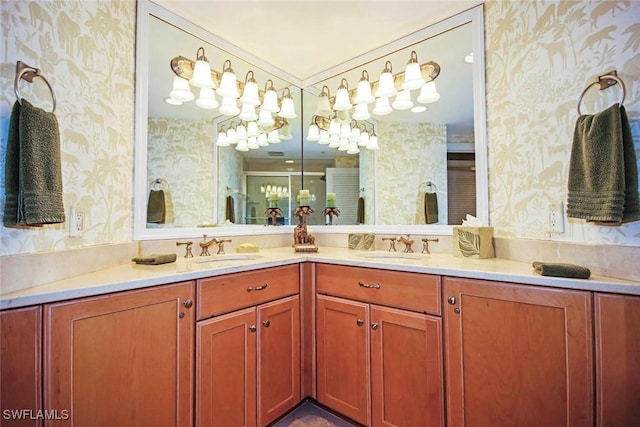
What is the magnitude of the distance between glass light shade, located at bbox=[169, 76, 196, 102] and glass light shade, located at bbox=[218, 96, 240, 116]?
0.23 meters

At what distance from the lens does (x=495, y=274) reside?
112 centimetres

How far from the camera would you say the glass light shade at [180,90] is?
178cm

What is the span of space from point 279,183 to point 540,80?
1.81 metres

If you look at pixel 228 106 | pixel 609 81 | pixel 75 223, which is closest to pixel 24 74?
pixel 75 223

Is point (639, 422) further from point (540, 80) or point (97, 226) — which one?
point (97, 226)

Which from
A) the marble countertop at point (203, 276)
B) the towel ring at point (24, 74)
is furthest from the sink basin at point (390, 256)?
the towel ring at point (24, 74)

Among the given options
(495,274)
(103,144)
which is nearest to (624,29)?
(495,274)

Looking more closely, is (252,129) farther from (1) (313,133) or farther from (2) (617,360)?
(2) (617,360)

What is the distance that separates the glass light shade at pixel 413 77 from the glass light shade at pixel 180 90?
145cm

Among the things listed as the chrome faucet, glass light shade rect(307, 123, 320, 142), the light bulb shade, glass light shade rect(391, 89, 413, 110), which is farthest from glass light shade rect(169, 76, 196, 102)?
glass light shade rect(391, 89, 413, 110)

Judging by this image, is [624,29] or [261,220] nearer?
[624,29]

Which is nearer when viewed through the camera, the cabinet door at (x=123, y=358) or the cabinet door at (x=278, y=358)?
the cabinet door at (x=123, y=358)

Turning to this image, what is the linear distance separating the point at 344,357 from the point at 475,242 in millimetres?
942

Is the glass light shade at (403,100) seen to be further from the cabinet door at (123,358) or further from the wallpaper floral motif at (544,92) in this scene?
the cabinet door at (123,358)
